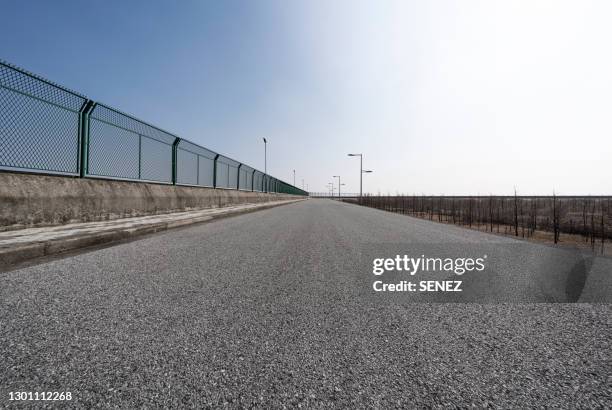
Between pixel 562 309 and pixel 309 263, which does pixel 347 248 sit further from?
pixel 562 309

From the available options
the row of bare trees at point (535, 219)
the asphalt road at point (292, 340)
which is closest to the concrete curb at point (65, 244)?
the asphalt road at point (292, 340)

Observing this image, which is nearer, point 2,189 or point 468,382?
point 468,382

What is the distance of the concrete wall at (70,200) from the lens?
5328 millimetres

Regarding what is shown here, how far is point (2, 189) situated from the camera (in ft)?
16.7

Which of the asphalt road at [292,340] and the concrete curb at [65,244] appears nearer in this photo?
the asphalt road at [292,340]

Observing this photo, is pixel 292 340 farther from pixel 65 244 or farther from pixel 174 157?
pixel 174 157

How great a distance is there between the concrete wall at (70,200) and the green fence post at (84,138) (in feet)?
1.50

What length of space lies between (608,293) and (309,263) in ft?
11.5

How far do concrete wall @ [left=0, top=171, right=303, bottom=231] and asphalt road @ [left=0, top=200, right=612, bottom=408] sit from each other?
2.48 m

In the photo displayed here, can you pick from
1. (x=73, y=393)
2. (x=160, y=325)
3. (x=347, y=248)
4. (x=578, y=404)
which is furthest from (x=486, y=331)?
(x=347, y=248)

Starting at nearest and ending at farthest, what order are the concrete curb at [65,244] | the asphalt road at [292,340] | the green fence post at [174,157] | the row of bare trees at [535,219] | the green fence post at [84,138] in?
Answer: the asphalt road at [292,340], the concrete curb at [65,244], the green fence post at [84,138], the row of bare trees at [535,219], the green fence post at [174,157]

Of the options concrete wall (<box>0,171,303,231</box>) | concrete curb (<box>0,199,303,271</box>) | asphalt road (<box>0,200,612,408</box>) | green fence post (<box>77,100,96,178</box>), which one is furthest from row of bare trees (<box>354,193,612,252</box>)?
green fence post (<box>77,100,96,178</box>)

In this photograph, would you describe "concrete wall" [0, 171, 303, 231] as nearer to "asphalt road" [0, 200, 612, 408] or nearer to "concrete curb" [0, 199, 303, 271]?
"concrete curb" [0, 199, 303, 271]

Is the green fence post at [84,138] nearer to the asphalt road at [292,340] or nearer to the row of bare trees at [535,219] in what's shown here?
the asphalt road at [292,340]
